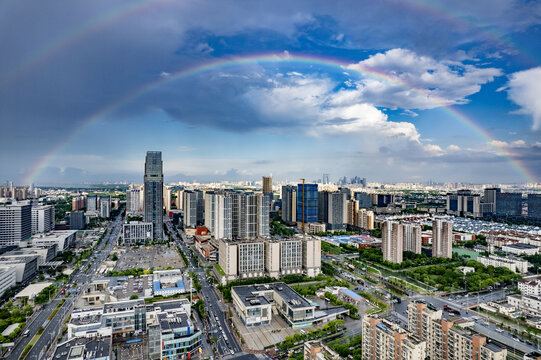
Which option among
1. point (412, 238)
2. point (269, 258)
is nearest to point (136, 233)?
point (269, 258)

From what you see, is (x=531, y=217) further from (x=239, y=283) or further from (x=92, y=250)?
(x=92, y=250)

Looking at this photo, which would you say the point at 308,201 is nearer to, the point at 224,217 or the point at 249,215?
the point at 249,215

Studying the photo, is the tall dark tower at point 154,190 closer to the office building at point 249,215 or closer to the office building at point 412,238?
the office building at point 249,215

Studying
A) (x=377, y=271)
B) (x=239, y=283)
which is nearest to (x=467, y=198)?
(x=377, y=271)

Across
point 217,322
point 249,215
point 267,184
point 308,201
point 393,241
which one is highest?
point 267,184

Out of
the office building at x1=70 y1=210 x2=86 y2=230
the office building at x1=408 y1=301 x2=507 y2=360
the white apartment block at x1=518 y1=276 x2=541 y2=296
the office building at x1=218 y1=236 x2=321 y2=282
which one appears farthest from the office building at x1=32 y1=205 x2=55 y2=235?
the white apartment block at x1=518 y1=276 x2=541 y2=296

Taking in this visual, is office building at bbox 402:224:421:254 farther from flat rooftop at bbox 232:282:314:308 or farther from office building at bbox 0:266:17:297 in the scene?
office building at bbox 0:266:17:297

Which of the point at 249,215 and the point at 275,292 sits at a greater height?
the point at 249,215
